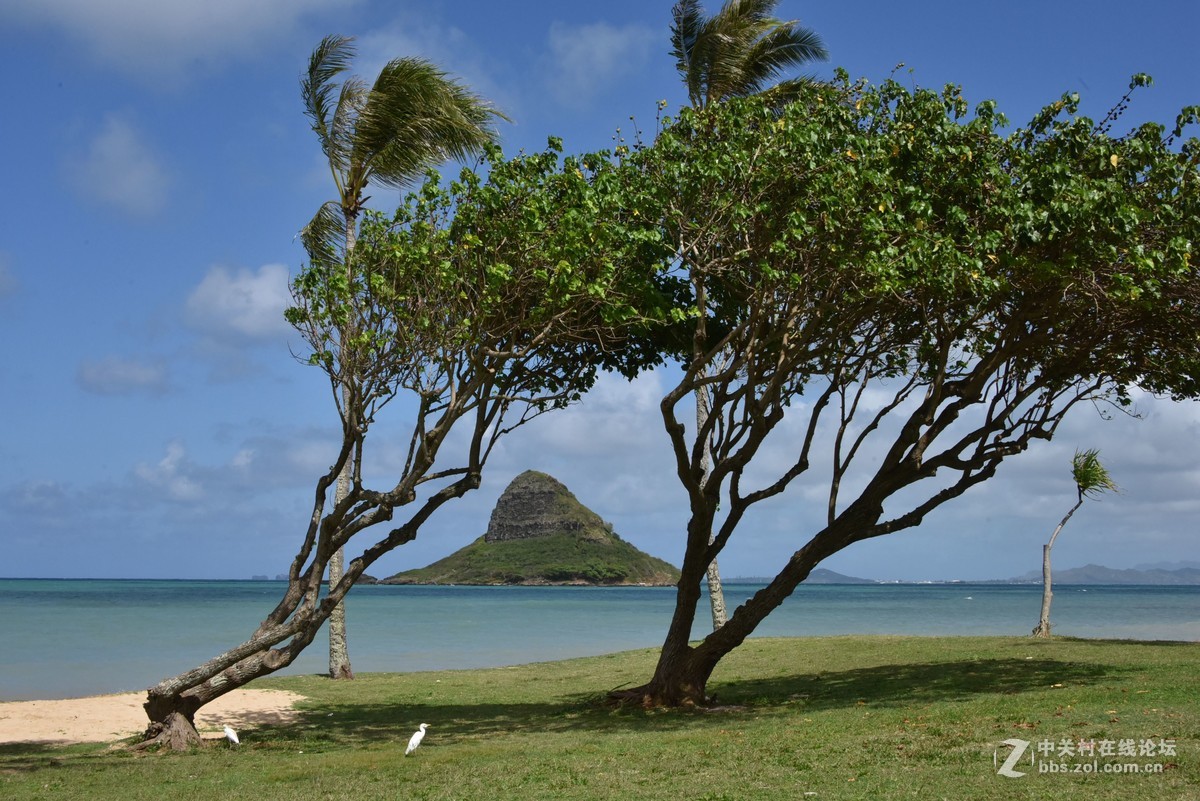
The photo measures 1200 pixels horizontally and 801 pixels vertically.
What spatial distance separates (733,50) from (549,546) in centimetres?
12076

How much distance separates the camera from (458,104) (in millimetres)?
21469

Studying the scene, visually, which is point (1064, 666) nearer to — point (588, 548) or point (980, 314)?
point (980, 314)

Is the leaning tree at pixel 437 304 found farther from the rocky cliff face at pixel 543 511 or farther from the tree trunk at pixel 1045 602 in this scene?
the rocky cliff face at pixel 543 511

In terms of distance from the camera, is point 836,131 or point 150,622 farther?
point 150,622

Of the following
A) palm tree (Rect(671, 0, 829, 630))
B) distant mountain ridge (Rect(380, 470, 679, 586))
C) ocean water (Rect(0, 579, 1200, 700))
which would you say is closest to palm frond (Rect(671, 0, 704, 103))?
palm tree (Rect(671, 0, 829, 630))

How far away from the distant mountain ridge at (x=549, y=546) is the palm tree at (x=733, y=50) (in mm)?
114554

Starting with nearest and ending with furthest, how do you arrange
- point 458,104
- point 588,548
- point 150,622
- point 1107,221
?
point 1107,221 < point 458,104 < point 150,622 < point 588,548

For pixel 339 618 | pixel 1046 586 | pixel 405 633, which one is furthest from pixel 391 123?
pixel 405 633

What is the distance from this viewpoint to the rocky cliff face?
142m

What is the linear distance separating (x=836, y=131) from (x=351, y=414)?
26.0 ft

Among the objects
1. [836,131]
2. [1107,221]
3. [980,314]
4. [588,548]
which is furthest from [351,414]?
[588,548]

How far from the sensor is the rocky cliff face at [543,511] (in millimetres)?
142375

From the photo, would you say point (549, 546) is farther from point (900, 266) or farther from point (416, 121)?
point (900, 266)

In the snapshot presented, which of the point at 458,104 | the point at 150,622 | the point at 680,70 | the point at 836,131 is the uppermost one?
the point at 680,70
